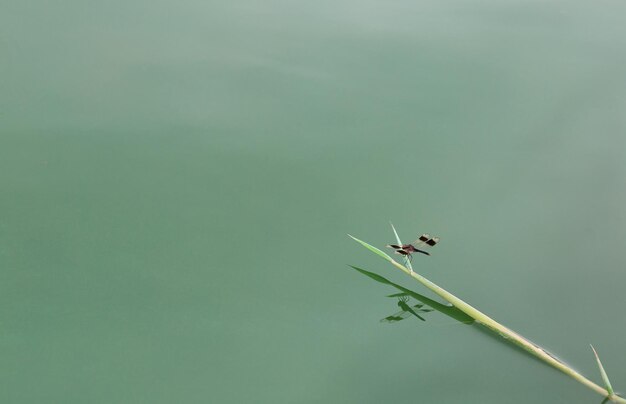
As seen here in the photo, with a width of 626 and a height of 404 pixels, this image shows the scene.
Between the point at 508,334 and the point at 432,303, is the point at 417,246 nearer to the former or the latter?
the point at 432,303

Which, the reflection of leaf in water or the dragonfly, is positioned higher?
the dragonfly

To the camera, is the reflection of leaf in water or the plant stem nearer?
the plant stem

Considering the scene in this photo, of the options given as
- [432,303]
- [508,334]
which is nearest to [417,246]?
[432,303]

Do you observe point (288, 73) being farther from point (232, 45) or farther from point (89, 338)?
point (89, 338)

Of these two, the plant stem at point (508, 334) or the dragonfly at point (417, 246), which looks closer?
the plant stem at point (508, 334)
